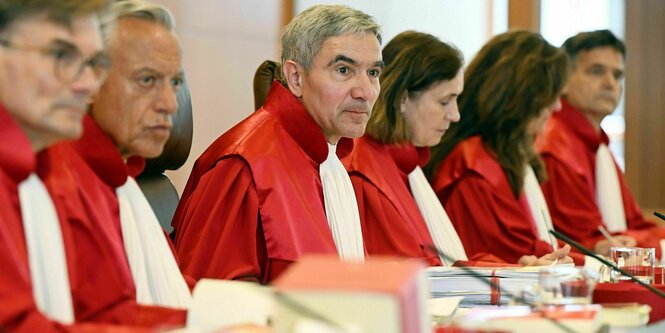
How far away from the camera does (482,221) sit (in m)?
4.11

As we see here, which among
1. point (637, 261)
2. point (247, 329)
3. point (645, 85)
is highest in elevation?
point (247, 329)

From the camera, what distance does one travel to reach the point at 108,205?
91.0 inches

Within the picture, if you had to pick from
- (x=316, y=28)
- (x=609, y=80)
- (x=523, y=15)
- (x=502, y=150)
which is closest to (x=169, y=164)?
(x=316, y=28)

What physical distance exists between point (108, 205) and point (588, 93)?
3.33m

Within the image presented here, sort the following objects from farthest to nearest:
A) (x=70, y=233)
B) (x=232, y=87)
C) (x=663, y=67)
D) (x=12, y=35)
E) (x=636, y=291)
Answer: (x=663, y=67) < (x=232, y=87) < (x=636, y=291) < (x=70, y=233) < (x=12, y=35)

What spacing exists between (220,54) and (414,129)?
1.10 m

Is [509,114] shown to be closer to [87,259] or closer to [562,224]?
[562,224]

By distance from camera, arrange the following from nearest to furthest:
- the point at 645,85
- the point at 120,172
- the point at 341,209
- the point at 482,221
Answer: the point at 120,172 → the point at 341,209 → the point at 482,221 → the point at 645,85

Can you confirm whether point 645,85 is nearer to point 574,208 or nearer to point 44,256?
point 574,208

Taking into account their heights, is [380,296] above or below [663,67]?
above

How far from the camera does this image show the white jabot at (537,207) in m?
4.38

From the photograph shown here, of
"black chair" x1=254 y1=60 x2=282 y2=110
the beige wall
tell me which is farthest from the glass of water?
the beige wall

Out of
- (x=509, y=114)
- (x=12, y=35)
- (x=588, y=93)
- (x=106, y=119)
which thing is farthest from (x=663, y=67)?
(x=12, y=35)

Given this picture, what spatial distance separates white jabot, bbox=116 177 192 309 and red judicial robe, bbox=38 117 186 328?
0.10 feet
